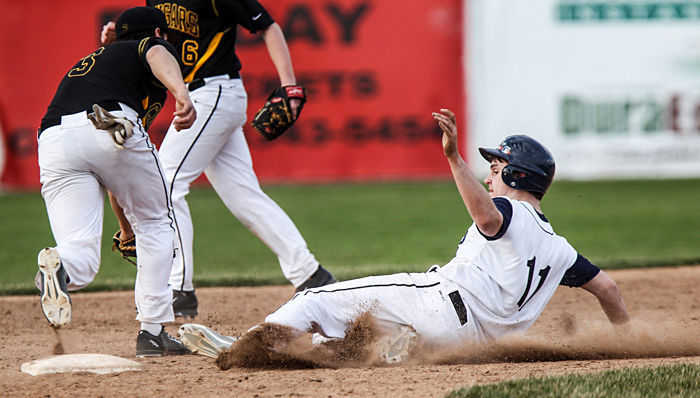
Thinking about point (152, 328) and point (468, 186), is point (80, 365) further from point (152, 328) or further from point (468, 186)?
point (468, 186)

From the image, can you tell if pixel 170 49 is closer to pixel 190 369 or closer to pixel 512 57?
pixel 190 369

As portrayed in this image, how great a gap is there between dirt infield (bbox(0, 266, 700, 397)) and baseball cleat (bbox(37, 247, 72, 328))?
9.3 inches

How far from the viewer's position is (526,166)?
3.90m

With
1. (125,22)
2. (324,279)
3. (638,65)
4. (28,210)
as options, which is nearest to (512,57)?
(638,65)

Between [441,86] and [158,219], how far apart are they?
31.6 feet

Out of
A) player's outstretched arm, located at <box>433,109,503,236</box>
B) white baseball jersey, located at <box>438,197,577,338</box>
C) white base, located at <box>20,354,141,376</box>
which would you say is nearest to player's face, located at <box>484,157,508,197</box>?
white baseball jersey, located at <box>438,197,577,338</box>

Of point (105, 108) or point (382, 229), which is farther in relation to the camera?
point (382, 229)

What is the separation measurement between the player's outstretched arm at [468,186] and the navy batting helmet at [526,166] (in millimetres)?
406

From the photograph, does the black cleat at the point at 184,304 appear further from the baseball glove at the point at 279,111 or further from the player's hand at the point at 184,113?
the player's hand at the point at 184,113

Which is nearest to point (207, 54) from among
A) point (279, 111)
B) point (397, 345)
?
point (279, 111)

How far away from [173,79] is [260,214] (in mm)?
1723

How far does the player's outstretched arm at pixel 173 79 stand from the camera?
3756mm

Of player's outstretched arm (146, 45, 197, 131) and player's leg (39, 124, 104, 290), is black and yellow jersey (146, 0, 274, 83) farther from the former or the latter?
player's leg (39, 124, 104, 290)

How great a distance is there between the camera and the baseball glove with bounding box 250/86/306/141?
5.24 m
